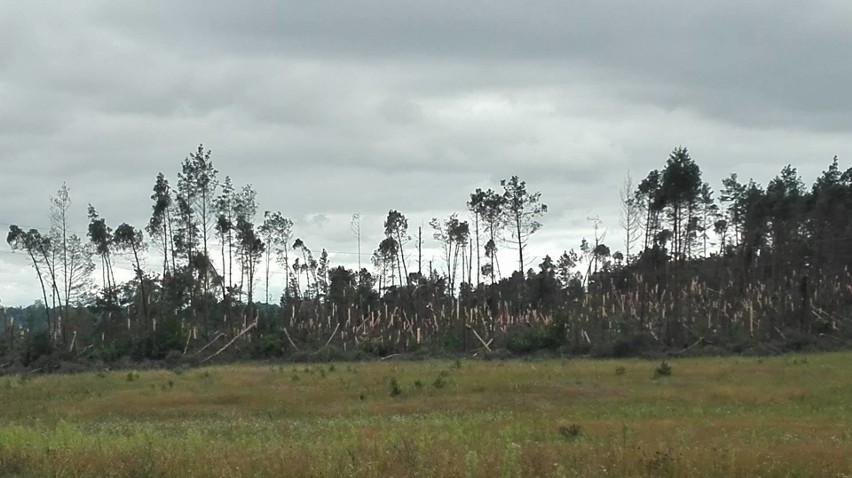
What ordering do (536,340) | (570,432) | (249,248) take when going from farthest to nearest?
(249,248) → (536,340) → (570,432)

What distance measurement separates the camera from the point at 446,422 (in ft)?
76.5

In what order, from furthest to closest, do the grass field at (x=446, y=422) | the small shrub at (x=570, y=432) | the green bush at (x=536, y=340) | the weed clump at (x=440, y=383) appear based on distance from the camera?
the green bush at (x=536, y=340) < the weed clump at (x=440, y=383) < the small shrub at (x=570, y=432) < the grass field at (x=446, y=422)

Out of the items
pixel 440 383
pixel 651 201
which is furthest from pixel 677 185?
pixel 440 383

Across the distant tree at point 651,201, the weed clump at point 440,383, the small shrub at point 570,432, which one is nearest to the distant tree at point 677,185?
the distant tree at point 651,201

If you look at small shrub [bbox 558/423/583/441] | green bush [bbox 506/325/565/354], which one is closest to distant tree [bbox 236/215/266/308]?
green bush [bbox 506/325/565/354]

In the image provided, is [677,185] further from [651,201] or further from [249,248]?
[249,248]

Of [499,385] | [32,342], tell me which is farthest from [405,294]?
[499,385]

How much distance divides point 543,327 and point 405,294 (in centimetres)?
2579

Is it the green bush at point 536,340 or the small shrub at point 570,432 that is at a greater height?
the green bush at point 536,340

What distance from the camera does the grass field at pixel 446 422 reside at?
1410 cm

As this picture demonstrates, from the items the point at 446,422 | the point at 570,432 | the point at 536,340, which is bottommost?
the point at 446,422

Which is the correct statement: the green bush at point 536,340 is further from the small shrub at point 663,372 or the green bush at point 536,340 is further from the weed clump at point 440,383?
the weed clump at point 440,383

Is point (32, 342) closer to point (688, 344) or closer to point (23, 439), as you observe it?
point (688, 344)

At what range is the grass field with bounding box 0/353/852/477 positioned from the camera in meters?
14.1
